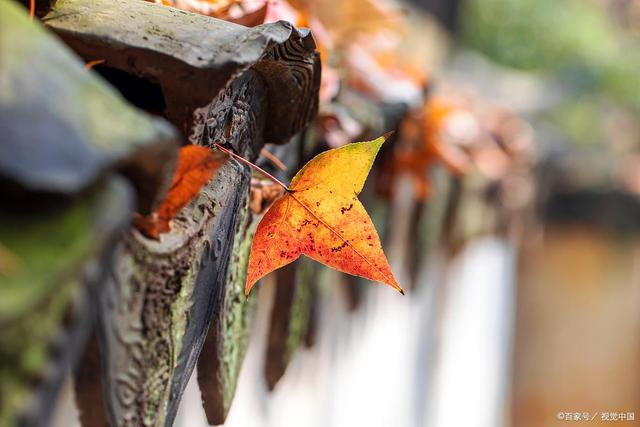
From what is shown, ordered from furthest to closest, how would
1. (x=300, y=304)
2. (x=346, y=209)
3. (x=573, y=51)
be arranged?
(x=573, y=51) → (x=300, y=304) → (x=346, y=209)

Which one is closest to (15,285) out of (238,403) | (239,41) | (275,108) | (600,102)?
(239,41)

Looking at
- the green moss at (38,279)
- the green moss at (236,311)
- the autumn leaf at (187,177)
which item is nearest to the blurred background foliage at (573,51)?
the green moss at (236,311)

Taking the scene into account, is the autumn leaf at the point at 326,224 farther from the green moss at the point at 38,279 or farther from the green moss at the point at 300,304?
the green moss at the point at 300,304

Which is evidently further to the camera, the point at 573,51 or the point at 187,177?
the point at 573,51

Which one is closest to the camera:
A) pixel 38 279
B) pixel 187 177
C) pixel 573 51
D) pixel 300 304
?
pixel 38 279

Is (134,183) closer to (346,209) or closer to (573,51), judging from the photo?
(346,209)

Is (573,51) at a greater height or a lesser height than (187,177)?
greater

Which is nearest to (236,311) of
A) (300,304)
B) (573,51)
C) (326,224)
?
(326,224)
